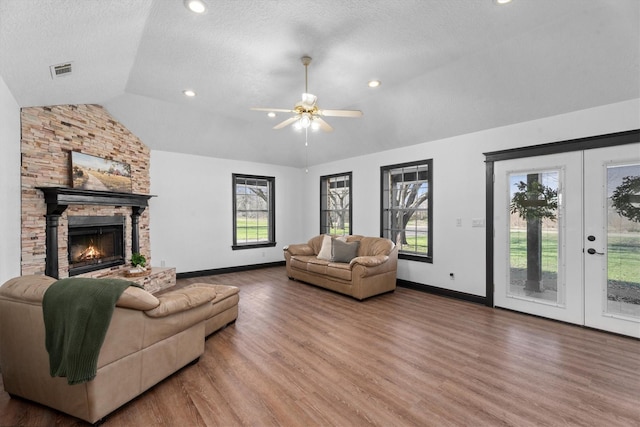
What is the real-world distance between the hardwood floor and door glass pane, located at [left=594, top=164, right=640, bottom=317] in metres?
0.41

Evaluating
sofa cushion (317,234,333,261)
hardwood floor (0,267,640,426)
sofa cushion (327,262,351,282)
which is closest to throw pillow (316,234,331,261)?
sofa cushion (317,234,333,261)

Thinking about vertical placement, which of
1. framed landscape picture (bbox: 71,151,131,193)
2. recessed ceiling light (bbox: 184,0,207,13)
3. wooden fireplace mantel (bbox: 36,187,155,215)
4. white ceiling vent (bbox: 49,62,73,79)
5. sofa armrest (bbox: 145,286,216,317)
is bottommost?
sofa armrest (bbox: 145,286,216,317)

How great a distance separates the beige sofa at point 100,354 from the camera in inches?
73.2

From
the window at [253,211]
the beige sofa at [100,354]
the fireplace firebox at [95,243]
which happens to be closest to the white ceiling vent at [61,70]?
the fireplace firebox at [95,243]

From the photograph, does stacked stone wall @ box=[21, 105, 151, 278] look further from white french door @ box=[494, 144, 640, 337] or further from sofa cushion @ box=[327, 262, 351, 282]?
white french door @ box=[494, 144, 640, 337]

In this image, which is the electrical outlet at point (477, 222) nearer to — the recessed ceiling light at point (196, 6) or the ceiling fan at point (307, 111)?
the ceiling fan at point (307, 111)

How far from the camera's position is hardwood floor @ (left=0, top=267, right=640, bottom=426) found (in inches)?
77.7

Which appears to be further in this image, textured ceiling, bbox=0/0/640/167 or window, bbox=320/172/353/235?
window, bbox=320/172/353/235

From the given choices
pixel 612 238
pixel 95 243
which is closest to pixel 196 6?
pixel 95 243

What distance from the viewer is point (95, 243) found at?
469 cm

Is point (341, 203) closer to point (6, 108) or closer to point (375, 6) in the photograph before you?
point (375, 6)

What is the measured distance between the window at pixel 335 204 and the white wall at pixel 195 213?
1479 millimetres

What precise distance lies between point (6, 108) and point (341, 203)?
5.58 metres

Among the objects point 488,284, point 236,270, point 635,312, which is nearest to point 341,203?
point 236,270
